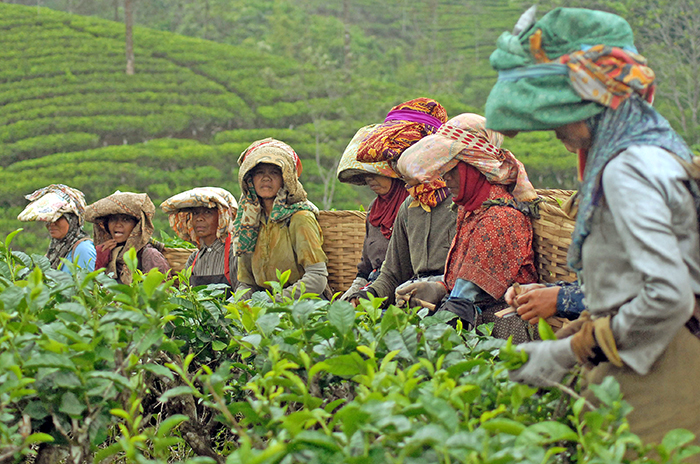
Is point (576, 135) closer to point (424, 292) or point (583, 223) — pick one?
point (583, 223)

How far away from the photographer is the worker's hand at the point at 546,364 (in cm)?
114

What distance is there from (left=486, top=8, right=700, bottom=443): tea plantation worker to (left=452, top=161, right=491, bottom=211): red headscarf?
3.12ft

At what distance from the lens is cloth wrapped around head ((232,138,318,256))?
3.46 m

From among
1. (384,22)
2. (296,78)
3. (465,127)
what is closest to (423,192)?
(465,127)

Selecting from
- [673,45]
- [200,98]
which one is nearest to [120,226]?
[200,98]

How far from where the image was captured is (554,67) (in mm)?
1208

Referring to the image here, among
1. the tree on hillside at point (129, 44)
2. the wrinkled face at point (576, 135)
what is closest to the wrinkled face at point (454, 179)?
the wrinkled face at point (576, 135)

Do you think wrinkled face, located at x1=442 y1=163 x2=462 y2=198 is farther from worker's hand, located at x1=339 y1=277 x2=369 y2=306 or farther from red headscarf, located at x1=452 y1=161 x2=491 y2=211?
worker's hand, located at x1=339 y1=277 x2=369 y2=306

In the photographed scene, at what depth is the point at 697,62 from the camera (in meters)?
21.1

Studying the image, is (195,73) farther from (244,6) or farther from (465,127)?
(465,127)

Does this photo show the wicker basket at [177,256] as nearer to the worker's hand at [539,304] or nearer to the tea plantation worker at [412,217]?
the tea plantation worker at [412,217]

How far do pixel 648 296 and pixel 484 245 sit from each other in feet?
3.40

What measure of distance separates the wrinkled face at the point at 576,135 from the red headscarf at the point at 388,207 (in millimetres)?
1836

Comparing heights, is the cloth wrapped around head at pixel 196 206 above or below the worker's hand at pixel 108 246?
above
